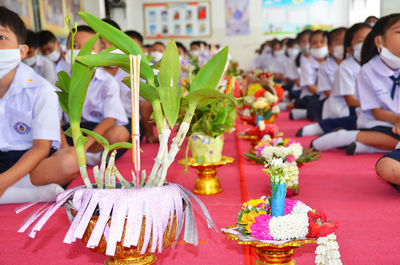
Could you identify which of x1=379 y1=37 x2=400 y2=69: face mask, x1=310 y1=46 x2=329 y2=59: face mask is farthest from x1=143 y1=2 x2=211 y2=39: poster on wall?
x1=379 y1=37 x2=400 y2=69: face mask

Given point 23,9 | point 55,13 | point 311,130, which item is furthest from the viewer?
point 55,13

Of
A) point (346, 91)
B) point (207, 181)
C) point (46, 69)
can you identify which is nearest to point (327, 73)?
point (346, 91)

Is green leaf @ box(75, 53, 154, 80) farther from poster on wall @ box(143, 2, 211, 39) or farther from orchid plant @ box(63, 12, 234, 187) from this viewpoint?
poster on wall @ box(143, 2, 211, 39)

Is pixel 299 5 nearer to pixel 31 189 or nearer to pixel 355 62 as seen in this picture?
pixel 355 62

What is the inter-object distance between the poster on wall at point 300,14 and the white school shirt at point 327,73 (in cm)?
624

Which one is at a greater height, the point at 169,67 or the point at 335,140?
the point at 169,67

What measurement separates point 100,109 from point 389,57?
5.32ft

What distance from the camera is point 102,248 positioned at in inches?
33.5

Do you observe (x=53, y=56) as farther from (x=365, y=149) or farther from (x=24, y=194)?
(x=365, y=149)

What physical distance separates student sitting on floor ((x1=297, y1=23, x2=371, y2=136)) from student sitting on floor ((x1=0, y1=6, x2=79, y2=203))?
77.8 inches

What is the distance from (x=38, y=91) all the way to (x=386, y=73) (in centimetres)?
179

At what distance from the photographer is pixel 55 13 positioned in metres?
5.54

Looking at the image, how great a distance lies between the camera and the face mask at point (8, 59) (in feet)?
5.41

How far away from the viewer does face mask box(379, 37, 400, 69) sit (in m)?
2.24
